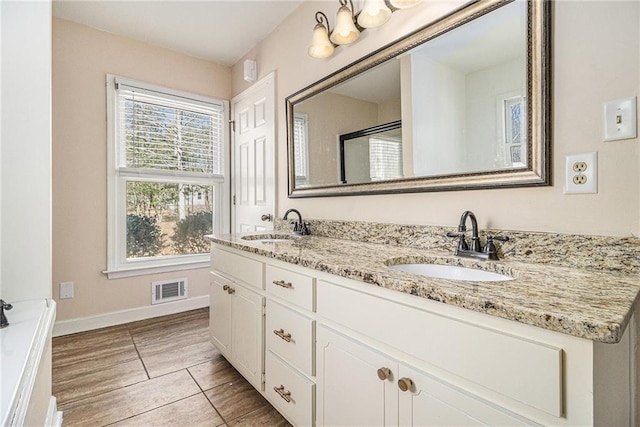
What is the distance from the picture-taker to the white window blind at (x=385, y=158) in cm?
156

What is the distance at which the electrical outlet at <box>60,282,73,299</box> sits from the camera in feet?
7.95

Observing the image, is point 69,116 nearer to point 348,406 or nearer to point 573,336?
point 348,406

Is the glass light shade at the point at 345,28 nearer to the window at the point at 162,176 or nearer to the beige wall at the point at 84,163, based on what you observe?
the window at the point at 162,176

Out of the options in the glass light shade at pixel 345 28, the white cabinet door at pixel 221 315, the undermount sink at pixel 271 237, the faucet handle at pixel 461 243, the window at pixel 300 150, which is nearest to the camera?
the faucet handle at pixel 461 243

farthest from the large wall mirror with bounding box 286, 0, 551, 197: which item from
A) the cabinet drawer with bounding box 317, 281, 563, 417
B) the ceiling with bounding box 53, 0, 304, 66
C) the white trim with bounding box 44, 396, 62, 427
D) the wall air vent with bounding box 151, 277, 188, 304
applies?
the wall air vent with bounding box 151, 277, 188, 304

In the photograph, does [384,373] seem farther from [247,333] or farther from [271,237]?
[271,237]

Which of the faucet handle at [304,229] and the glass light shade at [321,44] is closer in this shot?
the glass light shade at [321,44]

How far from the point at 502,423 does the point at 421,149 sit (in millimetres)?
1085

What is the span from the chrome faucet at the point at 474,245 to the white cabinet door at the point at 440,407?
521 mm

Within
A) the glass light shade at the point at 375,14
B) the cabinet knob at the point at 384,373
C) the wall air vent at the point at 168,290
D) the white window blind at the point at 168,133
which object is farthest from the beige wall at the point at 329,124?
the wall air vent at the point at 168,290

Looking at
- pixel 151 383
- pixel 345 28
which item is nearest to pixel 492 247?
pixel 345 28

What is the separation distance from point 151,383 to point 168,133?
81.8 inches

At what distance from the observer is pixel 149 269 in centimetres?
280

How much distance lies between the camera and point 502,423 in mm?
677
